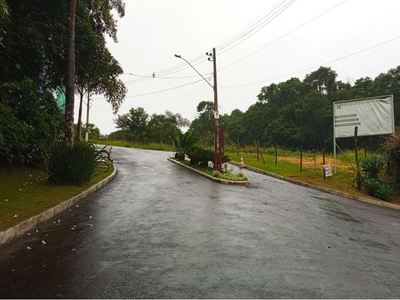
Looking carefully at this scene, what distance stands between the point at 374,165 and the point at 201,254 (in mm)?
14193

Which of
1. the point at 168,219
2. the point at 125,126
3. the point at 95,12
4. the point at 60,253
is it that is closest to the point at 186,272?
the point at 60,253

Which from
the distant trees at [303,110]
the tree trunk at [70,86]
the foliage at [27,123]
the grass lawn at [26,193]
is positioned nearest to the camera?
the grass lawn at [26,193]

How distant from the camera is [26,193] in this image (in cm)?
1006

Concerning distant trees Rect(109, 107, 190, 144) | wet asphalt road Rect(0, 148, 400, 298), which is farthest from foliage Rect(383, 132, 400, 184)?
distant trees Rect(109, 107, 190, 144)

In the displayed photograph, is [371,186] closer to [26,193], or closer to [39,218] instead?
[39,218]

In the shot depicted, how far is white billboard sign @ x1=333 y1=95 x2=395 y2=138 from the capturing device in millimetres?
18625

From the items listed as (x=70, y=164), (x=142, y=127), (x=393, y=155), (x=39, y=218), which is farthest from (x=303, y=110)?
(x=39, y=218)

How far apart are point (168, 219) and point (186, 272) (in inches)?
128

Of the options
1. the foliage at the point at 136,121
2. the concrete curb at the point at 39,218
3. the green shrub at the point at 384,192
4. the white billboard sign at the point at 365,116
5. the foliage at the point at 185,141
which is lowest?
the green shrub at the point at 384,192

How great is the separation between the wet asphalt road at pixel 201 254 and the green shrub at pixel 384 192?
5.88m

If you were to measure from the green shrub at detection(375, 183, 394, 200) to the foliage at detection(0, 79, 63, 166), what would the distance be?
1392 centimetres

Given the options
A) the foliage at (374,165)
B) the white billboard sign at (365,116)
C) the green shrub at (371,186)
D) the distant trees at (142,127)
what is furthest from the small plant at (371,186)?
the distant trees at (142,127)

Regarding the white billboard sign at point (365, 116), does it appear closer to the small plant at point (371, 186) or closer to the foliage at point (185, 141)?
the small plant at point (371, 186)

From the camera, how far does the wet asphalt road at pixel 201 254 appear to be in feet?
13.7
